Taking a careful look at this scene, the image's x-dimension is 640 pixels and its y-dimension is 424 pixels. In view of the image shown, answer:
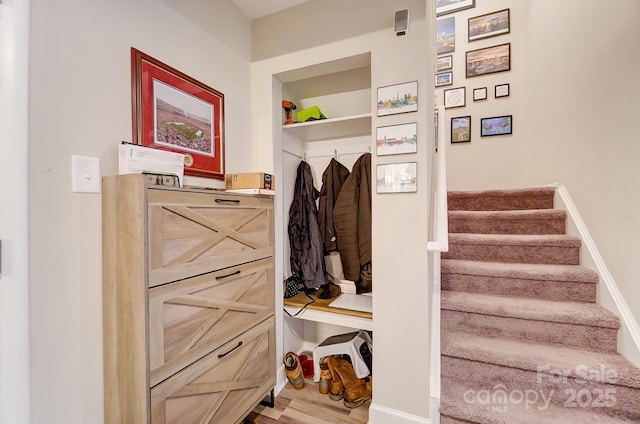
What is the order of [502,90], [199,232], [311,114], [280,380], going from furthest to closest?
1. [502,90]
2. [311,114]
3. [280,380]
4. [199,232]

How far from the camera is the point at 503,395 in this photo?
135 centimetres

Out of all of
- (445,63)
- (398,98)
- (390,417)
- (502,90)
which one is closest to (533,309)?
(390,417)

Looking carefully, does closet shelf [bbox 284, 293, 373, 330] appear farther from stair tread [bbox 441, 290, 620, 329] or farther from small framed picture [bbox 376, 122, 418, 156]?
small framed picture [bbox 376, 122, 418, 156]

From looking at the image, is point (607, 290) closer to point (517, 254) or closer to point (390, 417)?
point (517, 254)

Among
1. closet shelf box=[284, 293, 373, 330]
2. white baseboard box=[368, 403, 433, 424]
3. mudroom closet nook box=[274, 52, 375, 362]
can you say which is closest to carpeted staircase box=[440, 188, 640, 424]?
white baseboard box=[368, 403, 433, 424]

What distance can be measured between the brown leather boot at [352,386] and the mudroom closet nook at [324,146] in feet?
0.95

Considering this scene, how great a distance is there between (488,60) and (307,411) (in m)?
3.82

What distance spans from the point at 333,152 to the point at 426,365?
1.60 m

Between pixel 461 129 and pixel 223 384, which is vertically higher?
pixel 461 129

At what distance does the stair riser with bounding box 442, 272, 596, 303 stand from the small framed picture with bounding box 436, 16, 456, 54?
2805mm

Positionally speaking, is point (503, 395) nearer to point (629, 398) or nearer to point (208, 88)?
point (629, 398)

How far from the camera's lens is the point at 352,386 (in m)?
1.65

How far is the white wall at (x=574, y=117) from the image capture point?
1.39 m

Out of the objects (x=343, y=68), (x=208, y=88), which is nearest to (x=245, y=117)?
(x=208, y=88)
